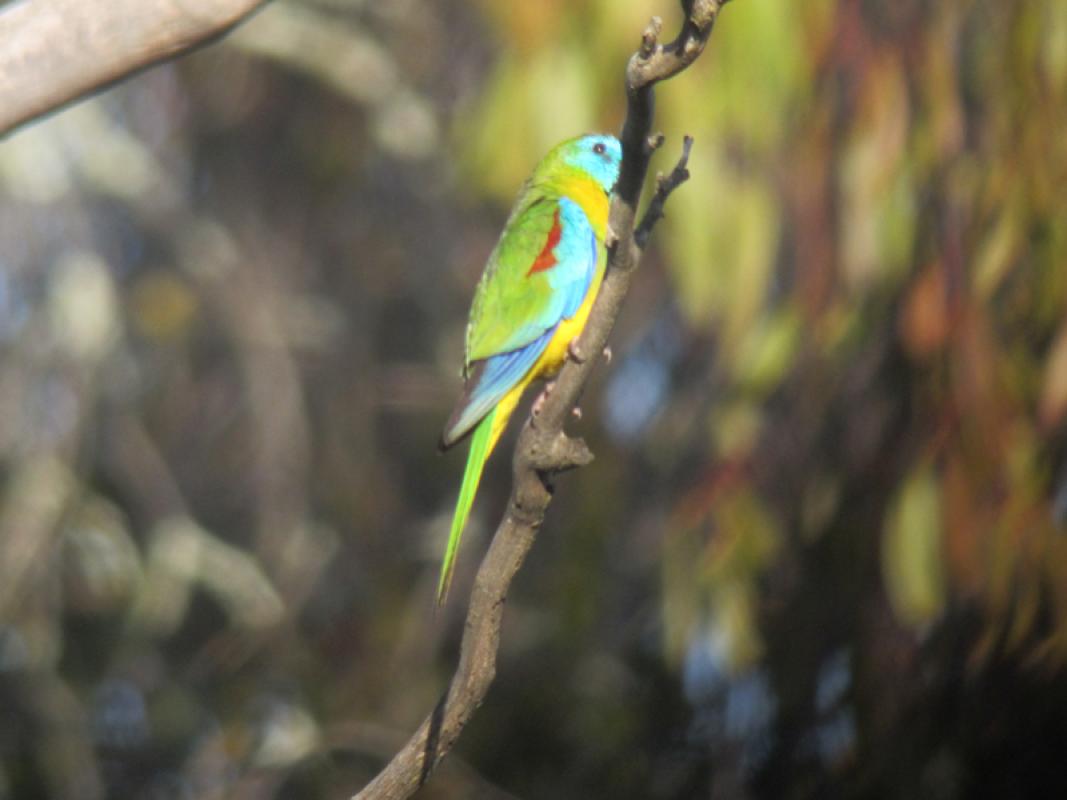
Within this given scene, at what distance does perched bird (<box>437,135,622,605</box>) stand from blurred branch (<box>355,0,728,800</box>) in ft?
1.31

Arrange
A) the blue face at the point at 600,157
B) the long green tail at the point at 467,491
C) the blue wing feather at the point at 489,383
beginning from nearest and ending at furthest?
the long green tail at the point at 467,491, the blue wing feather at the point at 489,383, the blue face at the point at 600,157

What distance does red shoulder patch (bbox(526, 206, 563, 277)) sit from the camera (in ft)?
9.53

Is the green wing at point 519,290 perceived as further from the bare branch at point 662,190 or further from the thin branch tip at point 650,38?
the thin branch tip at point 650,38

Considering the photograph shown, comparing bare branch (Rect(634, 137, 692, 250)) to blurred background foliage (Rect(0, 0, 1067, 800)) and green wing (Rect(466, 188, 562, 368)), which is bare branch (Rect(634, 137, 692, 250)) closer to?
green wing (Rect(466, 188, 562, 368))

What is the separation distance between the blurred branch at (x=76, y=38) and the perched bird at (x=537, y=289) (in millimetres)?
929

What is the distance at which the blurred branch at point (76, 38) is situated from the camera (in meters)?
2.02

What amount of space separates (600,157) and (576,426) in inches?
83.7

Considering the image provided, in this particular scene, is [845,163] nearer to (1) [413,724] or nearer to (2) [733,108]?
(2) [733,108]

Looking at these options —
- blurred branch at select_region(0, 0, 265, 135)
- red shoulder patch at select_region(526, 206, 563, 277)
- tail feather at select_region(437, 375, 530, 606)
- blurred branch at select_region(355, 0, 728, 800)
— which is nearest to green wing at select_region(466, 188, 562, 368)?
red shoulder patch at select_region(526, 206, 563, 277)

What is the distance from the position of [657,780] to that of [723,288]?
1550 mm

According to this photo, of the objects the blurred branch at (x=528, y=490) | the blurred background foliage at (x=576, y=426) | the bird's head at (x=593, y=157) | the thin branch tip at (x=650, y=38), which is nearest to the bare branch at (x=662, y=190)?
the blurred branch at (x=528, y=490)

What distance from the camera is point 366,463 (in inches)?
266

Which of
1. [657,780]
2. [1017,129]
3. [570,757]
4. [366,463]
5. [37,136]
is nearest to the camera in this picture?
[1017,129]

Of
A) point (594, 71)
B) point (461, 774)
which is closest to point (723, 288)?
point (594, 71)
